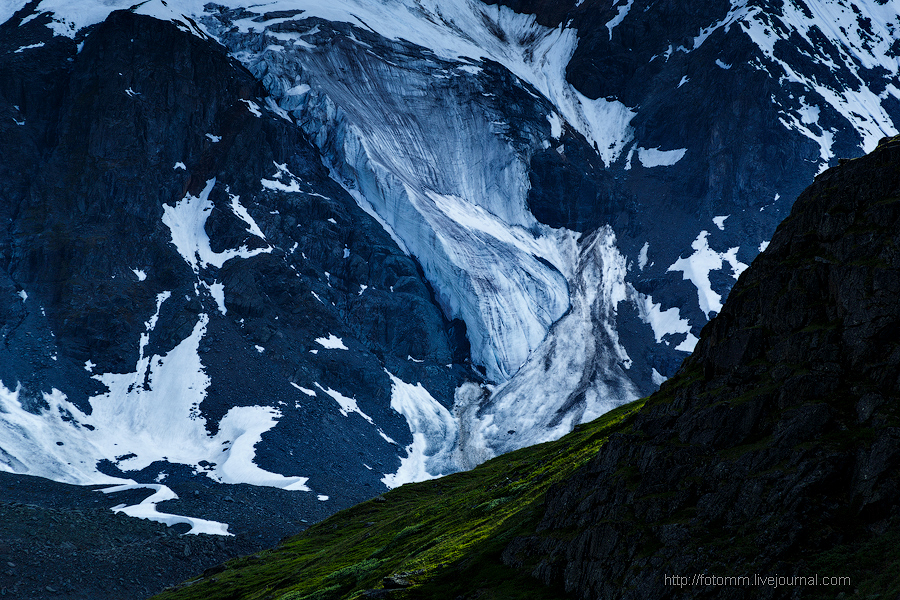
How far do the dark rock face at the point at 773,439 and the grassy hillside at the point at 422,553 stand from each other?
2666 millimetres

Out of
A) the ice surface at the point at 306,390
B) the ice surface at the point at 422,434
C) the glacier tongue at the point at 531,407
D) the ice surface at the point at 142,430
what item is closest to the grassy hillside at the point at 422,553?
the ice surface at the point at 142,430

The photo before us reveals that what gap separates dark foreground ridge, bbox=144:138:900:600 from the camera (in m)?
25.4

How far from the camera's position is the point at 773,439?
28.9m

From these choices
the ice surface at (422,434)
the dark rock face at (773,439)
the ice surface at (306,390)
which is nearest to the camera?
the dark rock face at (773,439)

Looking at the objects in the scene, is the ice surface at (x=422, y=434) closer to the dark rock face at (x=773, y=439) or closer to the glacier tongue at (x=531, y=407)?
the glacier tongue at (x=531, y=407)

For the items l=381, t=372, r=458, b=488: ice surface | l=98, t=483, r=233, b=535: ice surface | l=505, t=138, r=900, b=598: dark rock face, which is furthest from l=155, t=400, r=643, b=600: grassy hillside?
l=381, t=372, r=458, b=488: ice surface

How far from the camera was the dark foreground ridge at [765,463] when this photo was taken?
2536 cm

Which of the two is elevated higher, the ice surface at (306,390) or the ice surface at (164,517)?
the ice surface at (306,390)

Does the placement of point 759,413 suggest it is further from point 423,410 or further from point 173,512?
point 423,410

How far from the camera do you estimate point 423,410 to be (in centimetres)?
18250

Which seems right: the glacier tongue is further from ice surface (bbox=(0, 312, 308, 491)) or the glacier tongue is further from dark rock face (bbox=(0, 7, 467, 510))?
ice surface (bbox=(0, 312, 308, 491))

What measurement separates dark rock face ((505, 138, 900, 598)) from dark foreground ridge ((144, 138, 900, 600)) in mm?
62

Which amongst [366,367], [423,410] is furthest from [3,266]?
[423,410]

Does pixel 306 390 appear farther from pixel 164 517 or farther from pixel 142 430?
pixel 164 517
